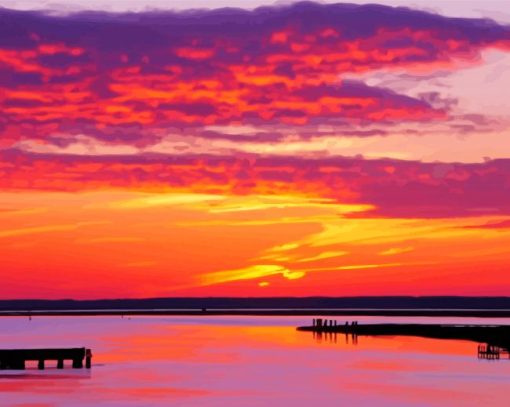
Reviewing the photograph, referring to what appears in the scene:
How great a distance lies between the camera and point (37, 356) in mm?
83938

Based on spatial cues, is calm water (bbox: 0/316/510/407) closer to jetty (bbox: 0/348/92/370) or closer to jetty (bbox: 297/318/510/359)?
jetty (bbox: 0/348/92/370)

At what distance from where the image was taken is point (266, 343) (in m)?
146

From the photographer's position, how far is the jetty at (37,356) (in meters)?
83.8

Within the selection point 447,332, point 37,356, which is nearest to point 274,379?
point 37,356

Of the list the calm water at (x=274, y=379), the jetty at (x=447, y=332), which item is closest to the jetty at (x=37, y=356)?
the calm water at (x=274, y=379)

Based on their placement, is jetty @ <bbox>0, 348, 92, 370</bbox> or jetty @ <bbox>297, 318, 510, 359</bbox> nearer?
jetty @ <bbox>0, 348, 92, 370</bbox>

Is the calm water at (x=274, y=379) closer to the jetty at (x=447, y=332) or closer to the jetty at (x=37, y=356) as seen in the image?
the jetty at (x=37, y=356)

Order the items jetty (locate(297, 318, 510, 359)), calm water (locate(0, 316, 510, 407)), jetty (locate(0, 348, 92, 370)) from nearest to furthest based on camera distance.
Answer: calm water (locate(0, 316, 510, 407)) < jetty (locate(0, 348, 92, 370)) < jetty (locate(297, 318, 510, 359))

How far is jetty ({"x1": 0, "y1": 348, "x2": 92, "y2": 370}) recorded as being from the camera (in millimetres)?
83812

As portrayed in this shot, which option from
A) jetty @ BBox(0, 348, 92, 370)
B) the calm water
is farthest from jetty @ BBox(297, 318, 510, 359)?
jetty @ BBox(0, 348, 92, 370)

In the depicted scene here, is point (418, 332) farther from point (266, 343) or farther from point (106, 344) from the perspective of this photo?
point (106, 344)

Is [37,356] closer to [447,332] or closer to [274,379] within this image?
[274,379]

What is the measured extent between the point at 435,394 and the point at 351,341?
7733 centimetres

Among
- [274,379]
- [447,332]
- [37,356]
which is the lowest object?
[274,379]
